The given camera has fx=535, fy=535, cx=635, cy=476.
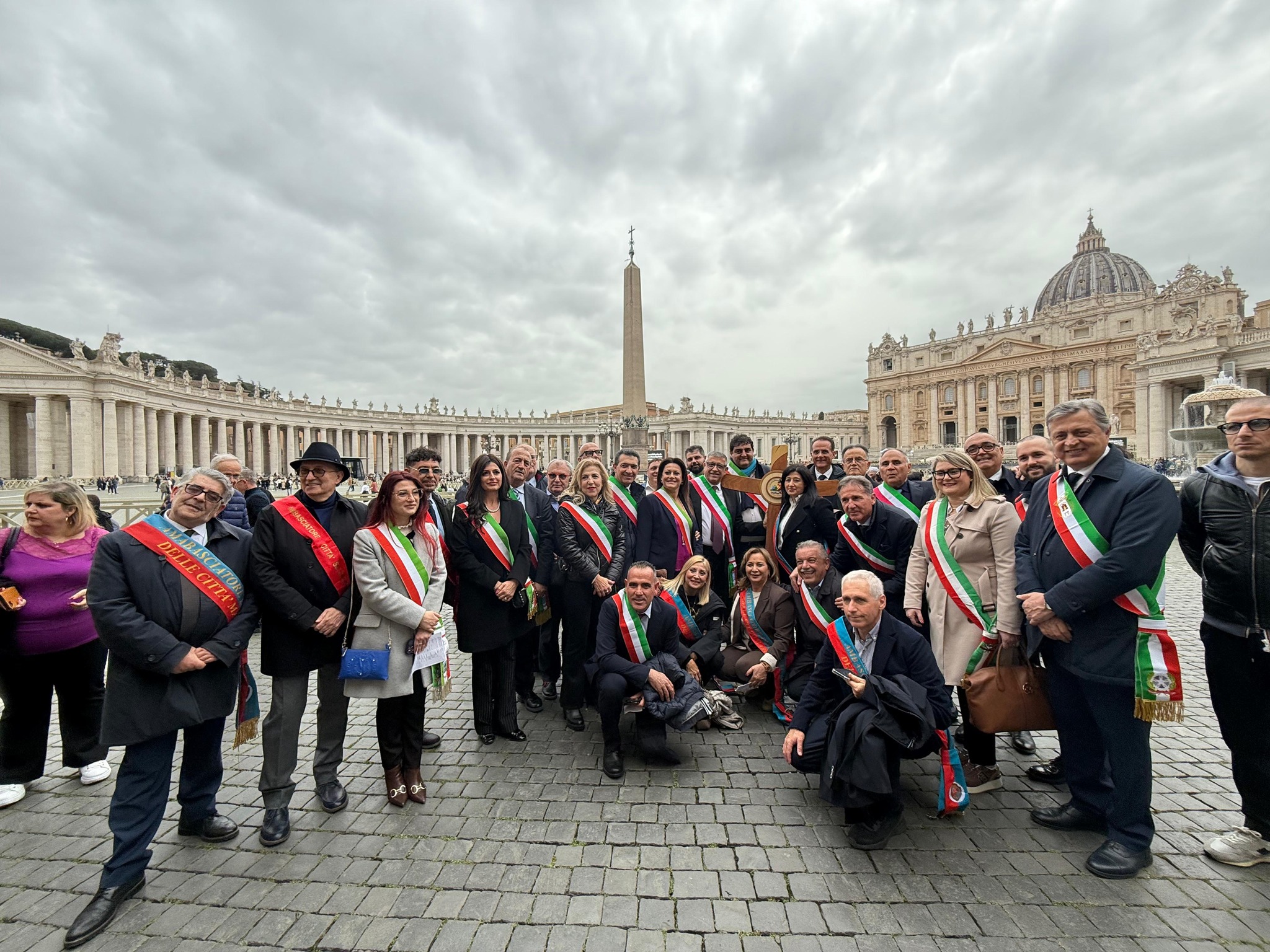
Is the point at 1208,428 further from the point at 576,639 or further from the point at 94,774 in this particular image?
the point at 94,774

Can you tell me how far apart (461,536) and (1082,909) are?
14.3 feet

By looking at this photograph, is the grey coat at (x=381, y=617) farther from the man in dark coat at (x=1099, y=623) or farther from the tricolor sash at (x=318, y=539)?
the man in dark coat at (x=1099, y=623)

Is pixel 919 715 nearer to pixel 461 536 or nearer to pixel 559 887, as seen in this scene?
pixel 559 887

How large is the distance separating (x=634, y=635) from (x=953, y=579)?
7.90 feet

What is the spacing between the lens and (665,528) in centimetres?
565

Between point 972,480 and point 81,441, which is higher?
point 81,441

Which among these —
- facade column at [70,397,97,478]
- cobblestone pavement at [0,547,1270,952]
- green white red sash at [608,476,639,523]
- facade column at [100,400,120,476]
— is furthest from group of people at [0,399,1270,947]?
facade column at [100,400,120,476]

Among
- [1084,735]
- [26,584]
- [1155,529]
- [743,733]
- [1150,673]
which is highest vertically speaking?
[1155,529]

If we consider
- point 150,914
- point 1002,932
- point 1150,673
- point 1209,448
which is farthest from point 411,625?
point 1209,448

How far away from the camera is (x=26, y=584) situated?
354 cm

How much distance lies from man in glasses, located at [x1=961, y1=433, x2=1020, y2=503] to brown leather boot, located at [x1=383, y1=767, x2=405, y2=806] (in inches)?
198

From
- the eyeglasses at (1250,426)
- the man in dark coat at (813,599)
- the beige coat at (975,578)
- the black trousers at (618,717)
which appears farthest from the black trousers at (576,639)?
the eyeglasses at (1250,426)

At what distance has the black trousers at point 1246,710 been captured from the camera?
9.73 feet

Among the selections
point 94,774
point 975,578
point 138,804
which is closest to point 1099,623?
point 975,578
